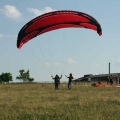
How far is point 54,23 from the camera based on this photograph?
784 inches

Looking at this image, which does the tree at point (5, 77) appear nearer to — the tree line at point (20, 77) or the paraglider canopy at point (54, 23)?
the tree line at point (20, 77)

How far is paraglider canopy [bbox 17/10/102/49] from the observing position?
1988cm

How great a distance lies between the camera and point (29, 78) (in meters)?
152

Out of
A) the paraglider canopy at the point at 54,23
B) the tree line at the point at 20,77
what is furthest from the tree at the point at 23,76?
the paraglider canopy at the point at 54,23

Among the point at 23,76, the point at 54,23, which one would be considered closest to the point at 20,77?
the point at 23,76

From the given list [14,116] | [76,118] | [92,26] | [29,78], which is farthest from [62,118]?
[29,78]

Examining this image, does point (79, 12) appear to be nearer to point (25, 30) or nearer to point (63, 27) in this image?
point (63, 27)

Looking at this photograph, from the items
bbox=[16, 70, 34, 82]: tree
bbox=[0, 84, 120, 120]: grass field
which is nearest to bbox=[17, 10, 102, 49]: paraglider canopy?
bbox=[0, 84, 120, 120]: grass field

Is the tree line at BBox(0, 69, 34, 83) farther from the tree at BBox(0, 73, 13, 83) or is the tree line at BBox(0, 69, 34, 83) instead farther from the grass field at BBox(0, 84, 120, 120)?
the grass field at BBox(0, 84, 120, 120)

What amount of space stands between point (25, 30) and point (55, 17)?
1.92 meters

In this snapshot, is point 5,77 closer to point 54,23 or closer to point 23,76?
point 23,76

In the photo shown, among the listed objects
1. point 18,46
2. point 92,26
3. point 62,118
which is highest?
point 92,26

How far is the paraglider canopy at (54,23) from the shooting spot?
1988 cm

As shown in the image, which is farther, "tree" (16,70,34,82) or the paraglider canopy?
"tree" (16,70,34,82)
